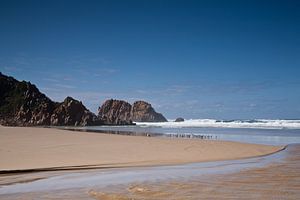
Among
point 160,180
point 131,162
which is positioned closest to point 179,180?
point 160,180

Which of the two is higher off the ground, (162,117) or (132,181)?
(162,117)

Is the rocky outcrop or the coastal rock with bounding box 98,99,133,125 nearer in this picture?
the coastal rock with bounding box 98,99,133,125

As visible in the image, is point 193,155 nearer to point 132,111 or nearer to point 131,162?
point 131,162

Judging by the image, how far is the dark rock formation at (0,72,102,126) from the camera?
73.2m

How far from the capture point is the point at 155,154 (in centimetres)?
1720

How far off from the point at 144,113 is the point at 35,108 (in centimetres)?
5660

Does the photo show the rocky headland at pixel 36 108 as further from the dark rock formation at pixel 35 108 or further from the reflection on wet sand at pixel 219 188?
the reflection on wet sand at pixel 219 188

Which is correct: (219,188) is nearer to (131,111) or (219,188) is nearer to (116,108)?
(116,108)

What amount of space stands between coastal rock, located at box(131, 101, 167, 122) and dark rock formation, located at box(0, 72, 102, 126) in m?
41.7

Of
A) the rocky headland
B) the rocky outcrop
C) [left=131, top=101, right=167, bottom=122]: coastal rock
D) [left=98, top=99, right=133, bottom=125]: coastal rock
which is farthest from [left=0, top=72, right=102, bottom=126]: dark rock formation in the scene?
[left=131, top=101, right=167, bottom=122]: coastal rock

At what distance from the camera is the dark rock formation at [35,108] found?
73.2m

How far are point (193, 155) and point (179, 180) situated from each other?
322 inches

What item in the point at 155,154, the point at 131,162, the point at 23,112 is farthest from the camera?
the point at 23,112

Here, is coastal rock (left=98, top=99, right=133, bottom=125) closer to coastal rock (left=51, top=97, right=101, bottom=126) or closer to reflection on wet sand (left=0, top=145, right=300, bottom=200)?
coastal rock (left=51, top=97, right=101, bottom=126)
